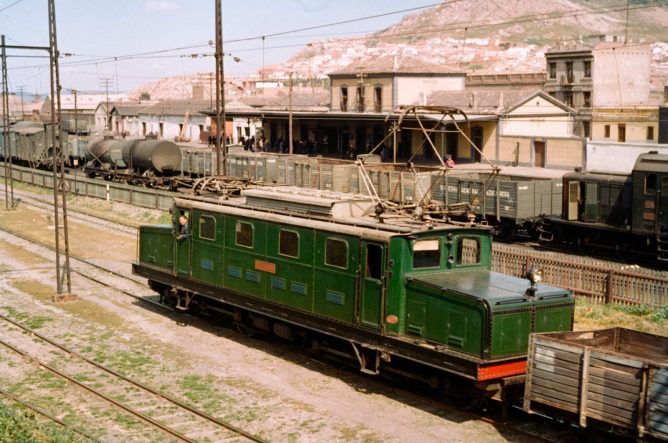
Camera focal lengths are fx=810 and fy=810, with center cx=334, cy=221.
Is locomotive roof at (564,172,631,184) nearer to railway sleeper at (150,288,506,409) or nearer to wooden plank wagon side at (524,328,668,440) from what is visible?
railway sleeper at (150,288,506,409)

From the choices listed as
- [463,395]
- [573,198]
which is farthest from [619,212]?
[463,395]

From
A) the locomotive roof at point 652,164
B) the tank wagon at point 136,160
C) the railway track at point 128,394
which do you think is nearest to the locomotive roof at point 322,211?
the railway track at point 128,394

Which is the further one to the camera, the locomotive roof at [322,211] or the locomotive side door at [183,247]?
the locomotive side door at [183,247]

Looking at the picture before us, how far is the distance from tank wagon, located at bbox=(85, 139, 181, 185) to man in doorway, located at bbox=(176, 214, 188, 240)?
33.2m

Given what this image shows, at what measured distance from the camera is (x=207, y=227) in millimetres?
19312

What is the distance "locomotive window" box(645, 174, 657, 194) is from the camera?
1080 inches

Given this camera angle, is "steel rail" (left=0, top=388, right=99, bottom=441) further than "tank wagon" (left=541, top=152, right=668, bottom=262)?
No

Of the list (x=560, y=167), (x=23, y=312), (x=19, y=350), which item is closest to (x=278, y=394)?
(x=19, y=350)

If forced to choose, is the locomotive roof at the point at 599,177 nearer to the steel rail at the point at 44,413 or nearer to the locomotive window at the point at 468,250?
the locomotive window at the point at 468,250

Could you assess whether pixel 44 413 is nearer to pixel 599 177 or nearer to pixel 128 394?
pixel 128 394

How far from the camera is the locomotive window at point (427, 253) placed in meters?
14.5

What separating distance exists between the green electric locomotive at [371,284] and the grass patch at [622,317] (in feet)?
21.3

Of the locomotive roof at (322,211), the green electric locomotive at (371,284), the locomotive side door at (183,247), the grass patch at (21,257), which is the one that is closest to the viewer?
the green electric locomotive at (371,284)

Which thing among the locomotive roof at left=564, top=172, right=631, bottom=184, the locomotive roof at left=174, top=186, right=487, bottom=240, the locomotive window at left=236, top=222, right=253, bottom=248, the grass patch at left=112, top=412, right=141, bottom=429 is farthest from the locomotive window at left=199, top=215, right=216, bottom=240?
the locomotive roof at left=564, top=172, right=631, bottom=184
